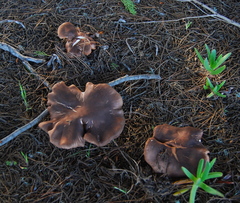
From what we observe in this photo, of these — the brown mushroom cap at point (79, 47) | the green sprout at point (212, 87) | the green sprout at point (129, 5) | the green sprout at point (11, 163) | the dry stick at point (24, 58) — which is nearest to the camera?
the green sprout at point (11, 163)

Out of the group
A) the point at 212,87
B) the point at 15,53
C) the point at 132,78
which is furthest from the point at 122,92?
the point at 15,53

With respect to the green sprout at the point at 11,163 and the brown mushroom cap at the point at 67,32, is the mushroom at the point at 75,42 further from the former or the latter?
the green sprout at the point at 11,163

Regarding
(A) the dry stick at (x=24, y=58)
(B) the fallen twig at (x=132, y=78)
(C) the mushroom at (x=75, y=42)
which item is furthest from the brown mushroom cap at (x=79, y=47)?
(B) the fallen twig at (x=132, y=78)

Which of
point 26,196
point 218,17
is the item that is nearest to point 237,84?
point 218,17

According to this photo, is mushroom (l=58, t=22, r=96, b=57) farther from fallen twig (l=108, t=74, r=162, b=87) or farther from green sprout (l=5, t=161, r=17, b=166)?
green sprout (l=5, t=161, r=17, b=166)

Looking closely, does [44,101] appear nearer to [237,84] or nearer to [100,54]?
[100,54]

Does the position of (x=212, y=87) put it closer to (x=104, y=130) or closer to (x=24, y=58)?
(x=104, y=130)

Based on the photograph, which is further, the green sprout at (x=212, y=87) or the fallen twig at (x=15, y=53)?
the fallen twig at (x=15, y=53)
